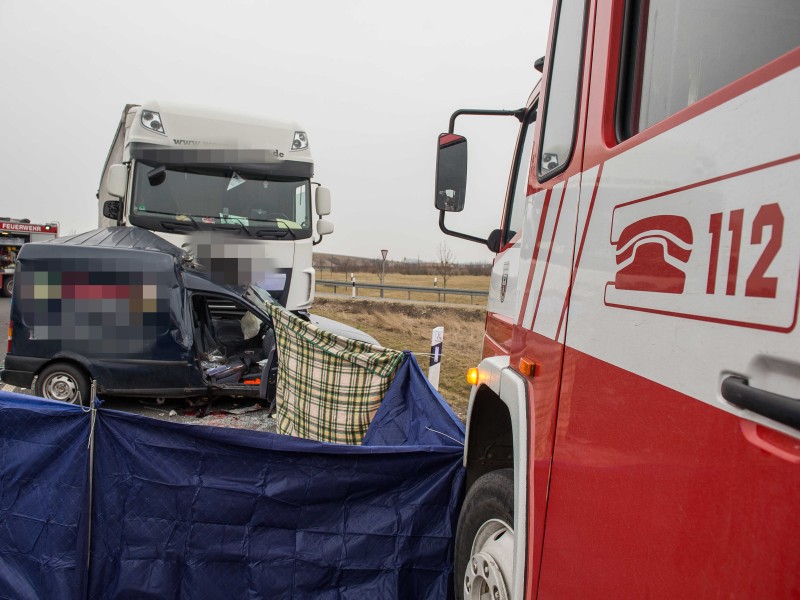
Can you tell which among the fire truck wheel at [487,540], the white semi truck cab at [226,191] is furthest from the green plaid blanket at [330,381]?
the white semi truck cab at [226,191]

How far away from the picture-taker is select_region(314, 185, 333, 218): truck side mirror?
368 inches

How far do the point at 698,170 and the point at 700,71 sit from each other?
348 mm

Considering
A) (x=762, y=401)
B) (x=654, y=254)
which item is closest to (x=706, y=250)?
(x=654, y=254)

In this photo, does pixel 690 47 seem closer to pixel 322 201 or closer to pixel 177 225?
pixel 177 225

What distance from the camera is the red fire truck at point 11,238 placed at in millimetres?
23219

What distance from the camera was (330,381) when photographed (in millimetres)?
4340

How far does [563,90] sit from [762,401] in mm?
1327

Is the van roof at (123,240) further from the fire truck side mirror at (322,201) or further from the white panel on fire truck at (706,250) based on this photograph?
the white panel on fire truck at (706,250)

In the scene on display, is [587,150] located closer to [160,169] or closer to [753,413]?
[753,413]

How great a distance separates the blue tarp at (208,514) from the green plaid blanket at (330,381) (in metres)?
1.29

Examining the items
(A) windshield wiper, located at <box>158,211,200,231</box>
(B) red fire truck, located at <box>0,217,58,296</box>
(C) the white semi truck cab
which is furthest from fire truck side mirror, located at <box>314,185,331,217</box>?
(B) red fire truck, located at <box>0,217,58,296</box>

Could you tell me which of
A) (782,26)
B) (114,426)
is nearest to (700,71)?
(782,26)

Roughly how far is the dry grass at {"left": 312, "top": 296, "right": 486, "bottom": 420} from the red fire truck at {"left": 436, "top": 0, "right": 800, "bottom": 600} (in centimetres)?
627

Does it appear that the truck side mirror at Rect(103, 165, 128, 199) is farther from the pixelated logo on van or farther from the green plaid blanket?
the green plaid blanket
